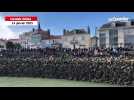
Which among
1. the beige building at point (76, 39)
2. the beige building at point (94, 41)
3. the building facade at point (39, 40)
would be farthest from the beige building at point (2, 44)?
the beige building at point (94, 41)

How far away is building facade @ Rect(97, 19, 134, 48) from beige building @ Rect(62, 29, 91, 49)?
18 centimetres

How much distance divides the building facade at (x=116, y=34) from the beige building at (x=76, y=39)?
→ 6.9 inches

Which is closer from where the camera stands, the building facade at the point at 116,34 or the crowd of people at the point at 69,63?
the building facade at the point at 116,34

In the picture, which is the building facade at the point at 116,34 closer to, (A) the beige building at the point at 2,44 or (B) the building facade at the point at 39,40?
(B) the building facade at the point at 39,40

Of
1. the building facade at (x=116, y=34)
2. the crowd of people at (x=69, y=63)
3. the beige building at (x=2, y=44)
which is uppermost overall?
the building facade at (x=116, y=34)

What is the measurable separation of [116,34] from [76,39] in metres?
0.56

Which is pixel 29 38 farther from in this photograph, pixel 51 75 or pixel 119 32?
pixel 119 32

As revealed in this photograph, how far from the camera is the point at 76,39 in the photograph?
7.83 m

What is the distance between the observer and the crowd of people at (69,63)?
7.82 metres

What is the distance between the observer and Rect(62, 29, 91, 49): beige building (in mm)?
7723

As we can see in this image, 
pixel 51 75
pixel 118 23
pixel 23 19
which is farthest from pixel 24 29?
pixel 118 23

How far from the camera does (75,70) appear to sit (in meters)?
7.90

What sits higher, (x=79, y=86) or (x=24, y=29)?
(x=24, y=29)

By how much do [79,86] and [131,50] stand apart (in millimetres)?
865
